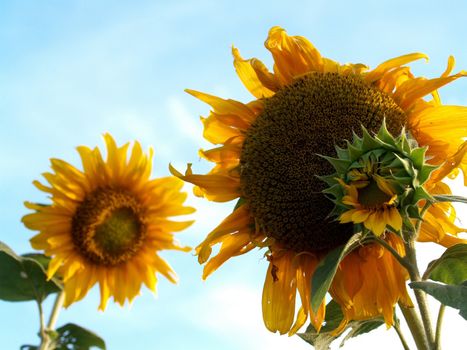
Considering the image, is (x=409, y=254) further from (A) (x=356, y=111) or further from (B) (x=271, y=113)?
(B) (x=271, y=113)

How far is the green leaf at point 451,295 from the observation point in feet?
7.09

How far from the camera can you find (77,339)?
5.91 m

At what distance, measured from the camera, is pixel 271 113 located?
115 inches

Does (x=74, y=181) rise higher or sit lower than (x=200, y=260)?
higher

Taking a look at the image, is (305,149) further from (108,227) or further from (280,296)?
(108,227)

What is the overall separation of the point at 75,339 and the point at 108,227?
1043 mm

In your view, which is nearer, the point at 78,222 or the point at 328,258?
the point at 328,258

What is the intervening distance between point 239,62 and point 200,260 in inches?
38.0

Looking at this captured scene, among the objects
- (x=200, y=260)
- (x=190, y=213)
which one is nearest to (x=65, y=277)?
(x=190, y=213)

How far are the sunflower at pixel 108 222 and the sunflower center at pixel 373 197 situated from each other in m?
4.05

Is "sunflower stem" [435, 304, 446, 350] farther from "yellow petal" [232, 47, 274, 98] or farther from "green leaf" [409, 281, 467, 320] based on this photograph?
"yellow petal" [232, 47, 274, 98]

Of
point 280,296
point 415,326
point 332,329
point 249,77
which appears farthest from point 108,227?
point 415,326

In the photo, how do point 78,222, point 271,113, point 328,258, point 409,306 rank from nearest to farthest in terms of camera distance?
point 328,258 → point 409,306 → point 271,113 → point 78,222

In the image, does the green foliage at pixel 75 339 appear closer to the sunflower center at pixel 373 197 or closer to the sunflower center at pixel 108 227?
the sunflower center at pixel 108 227
